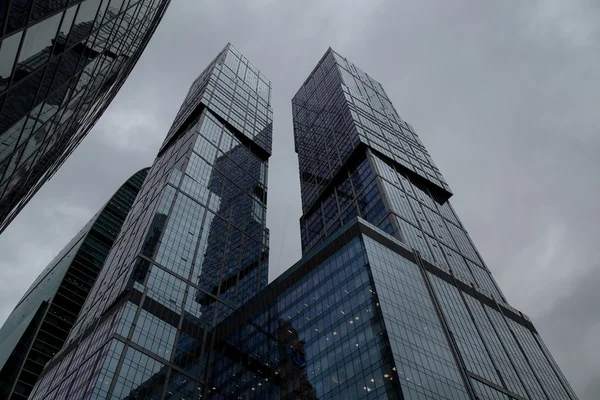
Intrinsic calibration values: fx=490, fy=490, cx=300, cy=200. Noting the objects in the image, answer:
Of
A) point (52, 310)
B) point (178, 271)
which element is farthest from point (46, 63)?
point (52, 310)

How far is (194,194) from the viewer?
12419 cm

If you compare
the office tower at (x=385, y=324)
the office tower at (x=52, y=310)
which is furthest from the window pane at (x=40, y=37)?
the office tower at (x=52, y=310)

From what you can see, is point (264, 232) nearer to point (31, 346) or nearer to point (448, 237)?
point (448, 237)

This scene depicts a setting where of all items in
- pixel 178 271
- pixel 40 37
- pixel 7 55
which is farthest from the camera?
pixel 178 271

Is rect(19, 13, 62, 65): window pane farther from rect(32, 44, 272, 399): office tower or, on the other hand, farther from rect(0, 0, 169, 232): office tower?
rect(32, 44, 272, 399): office tower

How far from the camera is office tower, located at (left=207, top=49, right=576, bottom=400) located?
60219mm

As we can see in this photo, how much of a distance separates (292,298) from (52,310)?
90667mm

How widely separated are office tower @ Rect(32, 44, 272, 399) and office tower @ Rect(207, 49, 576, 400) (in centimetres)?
891

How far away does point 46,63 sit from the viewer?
59.6 feet

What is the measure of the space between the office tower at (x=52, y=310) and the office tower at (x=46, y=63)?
375 feet

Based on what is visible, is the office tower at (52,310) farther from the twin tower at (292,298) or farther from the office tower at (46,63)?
the office tower at (46,63)

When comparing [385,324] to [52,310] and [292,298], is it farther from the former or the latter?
[52,310]

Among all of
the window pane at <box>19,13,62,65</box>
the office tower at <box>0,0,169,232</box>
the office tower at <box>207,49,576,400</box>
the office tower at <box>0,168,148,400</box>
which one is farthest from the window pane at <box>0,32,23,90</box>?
the office tower at <box>0,168,148,400</box>

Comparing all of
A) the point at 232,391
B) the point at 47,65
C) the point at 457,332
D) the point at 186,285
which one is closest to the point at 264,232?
the point at 186,285
